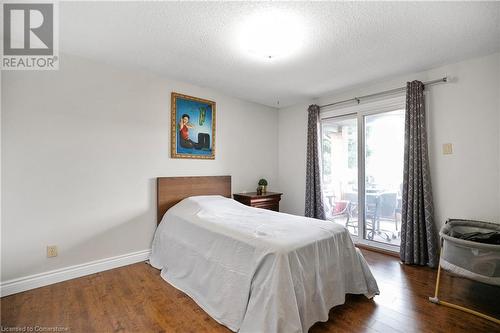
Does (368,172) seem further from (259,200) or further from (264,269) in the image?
(264,269)

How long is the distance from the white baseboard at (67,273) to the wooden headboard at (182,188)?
1.73 ft

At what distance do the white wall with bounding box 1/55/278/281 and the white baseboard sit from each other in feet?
0.19

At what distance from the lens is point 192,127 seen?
335cm

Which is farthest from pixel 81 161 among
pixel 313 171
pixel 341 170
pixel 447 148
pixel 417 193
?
pixel 447 148

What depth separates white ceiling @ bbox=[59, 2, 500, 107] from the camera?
1744mm

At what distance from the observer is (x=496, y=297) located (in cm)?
207

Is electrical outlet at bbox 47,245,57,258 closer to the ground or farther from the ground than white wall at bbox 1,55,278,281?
closer to the ground

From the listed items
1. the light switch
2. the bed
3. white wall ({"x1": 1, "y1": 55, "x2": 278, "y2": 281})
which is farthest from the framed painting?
the light switch

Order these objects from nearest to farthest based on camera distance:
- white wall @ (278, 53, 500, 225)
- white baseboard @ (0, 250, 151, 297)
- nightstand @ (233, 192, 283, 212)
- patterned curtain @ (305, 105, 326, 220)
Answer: white baseboard @ (0, 250, 151, 297), white wall @ (278, 53, 500, 225), nightstand @ (233, 192, 283, 212), patterned curtain @ (305, 105, 326, 220)

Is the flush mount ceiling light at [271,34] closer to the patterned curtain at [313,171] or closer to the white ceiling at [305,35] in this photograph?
the white ceiling at [305,35]

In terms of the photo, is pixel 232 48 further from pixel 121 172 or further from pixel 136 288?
pixel 136 288

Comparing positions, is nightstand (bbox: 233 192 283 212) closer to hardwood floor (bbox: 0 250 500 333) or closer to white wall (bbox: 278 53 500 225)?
hardwood floor (bbox: 0 250 500 333)

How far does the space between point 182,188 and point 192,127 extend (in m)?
0.89
